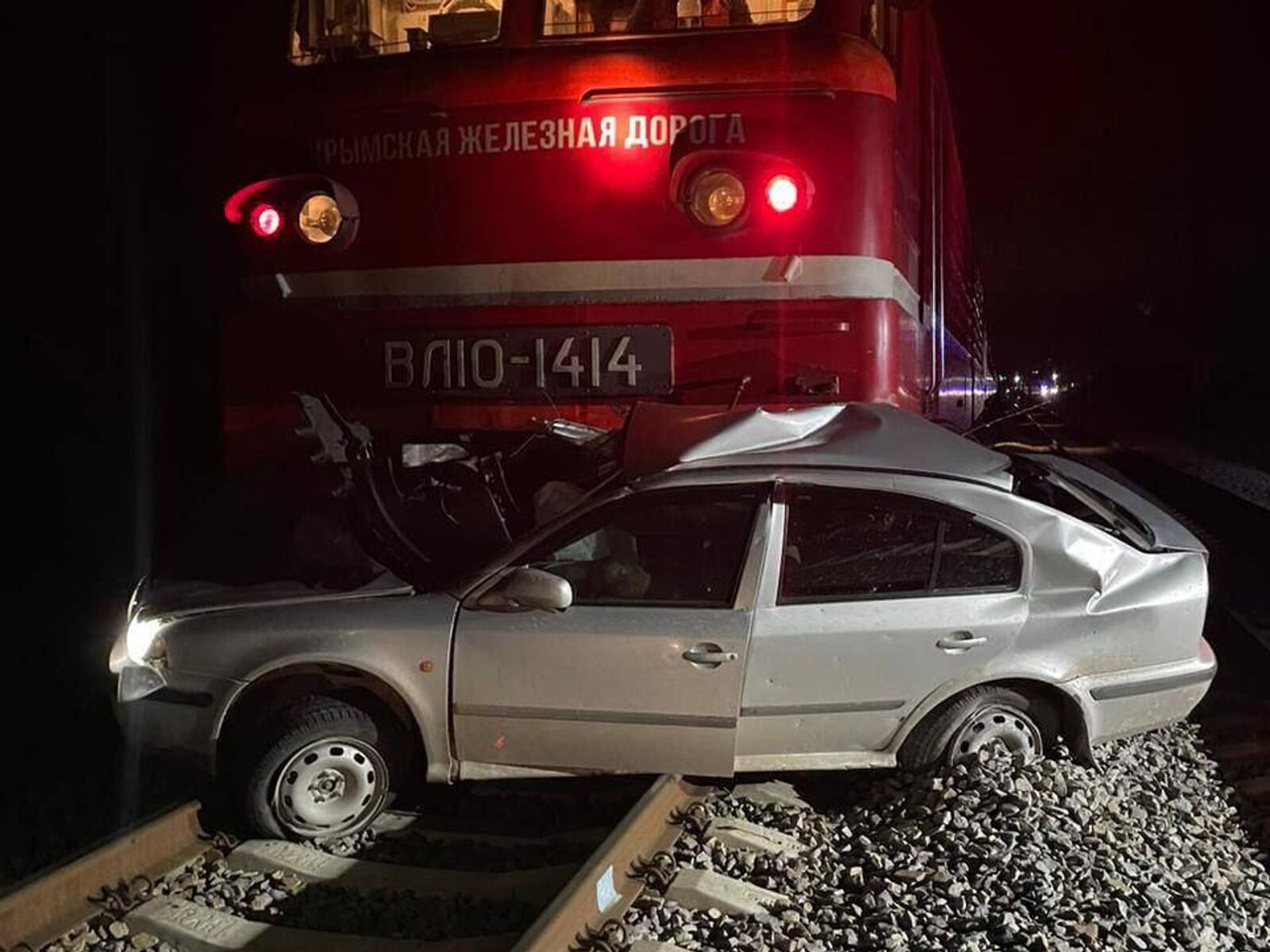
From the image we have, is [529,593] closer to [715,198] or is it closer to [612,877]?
[612,877]

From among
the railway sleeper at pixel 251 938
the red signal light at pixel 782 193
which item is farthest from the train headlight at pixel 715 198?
the railway sleeper at pixel 251 938

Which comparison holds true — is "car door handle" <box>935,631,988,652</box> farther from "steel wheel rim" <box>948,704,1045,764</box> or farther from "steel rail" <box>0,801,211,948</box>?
"steel rail" <box>0,801,211,948</box>

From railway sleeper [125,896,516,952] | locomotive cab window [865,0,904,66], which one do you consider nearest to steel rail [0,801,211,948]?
railway sleeper [125,896,516,952]

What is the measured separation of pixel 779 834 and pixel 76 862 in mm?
2384

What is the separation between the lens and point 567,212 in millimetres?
5383

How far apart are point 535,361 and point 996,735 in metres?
2.55

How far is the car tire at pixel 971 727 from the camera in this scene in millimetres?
4504

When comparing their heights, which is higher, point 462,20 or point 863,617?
point 462,20

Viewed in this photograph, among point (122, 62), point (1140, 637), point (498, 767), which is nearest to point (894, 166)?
point (1140, 637)

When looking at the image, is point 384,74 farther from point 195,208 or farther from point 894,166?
point 195,208

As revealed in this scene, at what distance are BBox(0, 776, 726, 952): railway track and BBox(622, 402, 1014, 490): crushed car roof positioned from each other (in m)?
1.27

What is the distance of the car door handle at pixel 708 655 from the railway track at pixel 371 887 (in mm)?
544

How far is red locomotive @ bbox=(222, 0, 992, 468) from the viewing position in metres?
5.12

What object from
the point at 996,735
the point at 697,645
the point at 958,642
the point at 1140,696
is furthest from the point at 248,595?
the point at 1140,696
